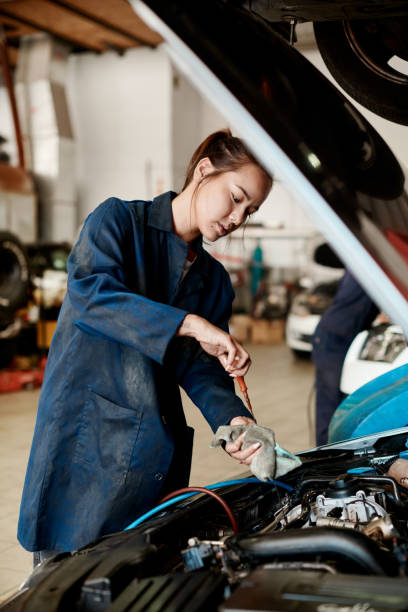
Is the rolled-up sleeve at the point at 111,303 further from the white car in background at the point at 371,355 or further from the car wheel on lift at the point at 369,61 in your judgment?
the white car in background at the point at 371,355

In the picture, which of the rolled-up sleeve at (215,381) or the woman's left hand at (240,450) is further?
the rolled-up sleeve at (215,381)

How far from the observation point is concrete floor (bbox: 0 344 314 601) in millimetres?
2917

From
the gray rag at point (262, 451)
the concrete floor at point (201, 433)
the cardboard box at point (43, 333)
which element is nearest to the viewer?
the gray rag at point (262, 451)

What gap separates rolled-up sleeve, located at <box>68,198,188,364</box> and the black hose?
451 millimetres

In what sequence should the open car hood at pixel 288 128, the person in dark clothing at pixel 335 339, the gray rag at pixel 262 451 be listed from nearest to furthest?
the open car hood at pixel 288 128, the gray rag at pixel 262 451, the person in dark clothing at pixel 335 339

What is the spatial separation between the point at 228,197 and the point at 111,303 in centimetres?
37

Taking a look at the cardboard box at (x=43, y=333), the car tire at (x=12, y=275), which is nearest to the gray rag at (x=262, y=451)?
the car tire at (x=12, y=275)

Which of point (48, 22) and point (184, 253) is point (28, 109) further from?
point (184, 253)

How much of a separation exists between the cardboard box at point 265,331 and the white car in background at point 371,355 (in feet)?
18.2

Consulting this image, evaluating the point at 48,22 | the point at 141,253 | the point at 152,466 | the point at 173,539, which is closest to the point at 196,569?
the point at 173,539

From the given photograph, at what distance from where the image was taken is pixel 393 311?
1001mm

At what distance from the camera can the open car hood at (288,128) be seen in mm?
970

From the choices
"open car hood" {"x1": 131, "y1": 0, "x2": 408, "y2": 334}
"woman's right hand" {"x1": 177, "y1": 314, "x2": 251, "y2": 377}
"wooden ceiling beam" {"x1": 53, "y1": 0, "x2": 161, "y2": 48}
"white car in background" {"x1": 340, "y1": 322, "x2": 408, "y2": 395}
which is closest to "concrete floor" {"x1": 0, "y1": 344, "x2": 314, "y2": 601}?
"white car in background" {"x1": 340, "y1": 322, "x2": 408, "y2": 395}

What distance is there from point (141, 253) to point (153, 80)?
29.4 ft
